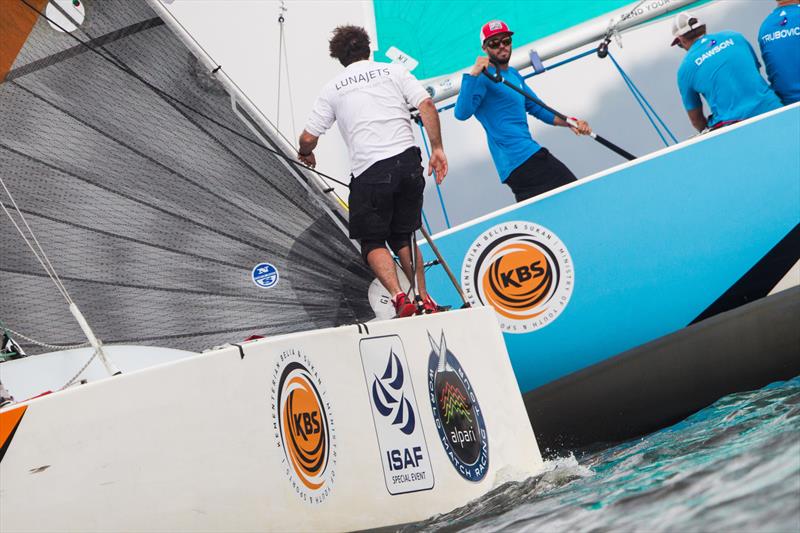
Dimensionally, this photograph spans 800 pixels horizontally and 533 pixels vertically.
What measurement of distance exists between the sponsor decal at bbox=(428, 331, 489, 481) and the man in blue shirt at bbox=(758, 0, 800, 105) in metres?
1.65

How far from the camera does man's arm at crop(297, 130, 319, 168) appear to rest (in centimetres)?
246

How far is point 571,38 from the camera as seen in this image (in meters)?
4.21

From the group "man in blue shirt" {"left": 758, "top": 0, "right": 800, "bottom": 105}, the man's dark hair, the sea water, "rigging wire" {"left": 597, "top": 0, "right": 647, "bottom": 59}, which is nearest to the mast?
"rigging wire" {"left": 597, "top": 0, "right": 647, "bottom": 59}

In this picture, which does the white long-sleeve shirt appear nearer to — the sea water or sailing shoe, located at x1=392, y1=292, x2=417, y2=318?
sailing shoe, located at x1=392, y1=292, x2=417, y2=318

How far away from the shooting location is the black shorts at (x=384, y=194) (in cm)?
232

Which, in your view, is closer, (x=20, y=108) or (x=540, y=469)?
(x=540, y=469)

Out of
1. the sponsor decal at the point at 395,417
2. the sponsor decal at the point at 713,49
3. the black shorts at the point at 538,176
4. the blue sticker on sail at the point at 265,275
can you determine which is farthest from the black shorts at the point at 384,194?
the sponsor decal at the point at 713,49

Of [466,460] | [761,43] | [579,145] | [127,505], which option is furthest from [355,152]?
[579,145]

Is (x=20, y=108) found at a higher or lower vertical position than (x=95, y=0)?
lower

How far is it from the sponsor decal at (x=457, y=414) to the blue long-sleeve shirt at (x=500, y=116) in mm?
1196

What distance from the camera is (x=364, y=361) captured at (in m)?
1.85

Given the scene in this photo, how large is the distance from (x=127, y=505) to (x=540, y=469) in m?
1.09

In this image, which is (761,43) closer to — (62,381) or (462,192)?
(462,192)

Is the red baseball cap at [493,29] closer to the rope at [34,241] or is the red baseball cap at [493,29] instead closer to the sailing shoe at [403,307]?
the sailing shoe at [403,307]
